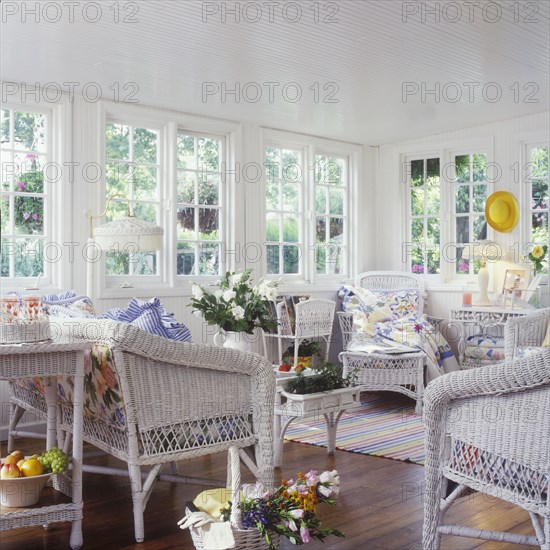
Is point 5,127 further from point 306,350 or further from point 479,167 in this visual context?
point 479,167

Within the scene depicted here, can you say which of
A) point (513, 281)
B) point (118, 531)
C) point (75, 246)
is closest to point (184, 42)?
point (75, 246)

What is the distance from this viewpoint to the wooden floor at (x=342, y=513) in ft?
10.3

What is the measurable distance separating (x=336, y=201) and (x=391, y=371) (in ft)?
7.94

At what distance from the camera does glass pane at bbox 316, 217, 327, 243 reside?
771 centimetres

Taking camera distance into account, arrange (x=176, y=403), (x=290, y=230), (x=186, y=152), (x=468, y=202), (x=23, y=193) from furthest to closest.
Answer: (x=468, y=202), (x=290, y=230), (x=186, y=152), (x=23, y=193), (x=176, y=403)

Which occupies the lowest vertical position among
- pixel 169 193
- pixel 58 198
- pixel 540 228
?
pixel 540 228

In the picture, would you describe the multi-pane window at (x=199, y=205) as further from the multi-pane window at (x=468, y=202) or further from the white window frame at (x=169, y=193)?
the multi-pane window at (x=468, y=202)

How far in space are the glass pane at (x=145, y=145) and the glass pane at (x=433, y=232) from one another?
10.0 feet

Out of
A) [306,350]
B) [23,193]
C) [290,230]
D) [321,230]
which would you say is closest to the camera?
[23,193]

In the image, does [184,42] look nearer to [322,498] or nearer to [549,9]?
[549,9]

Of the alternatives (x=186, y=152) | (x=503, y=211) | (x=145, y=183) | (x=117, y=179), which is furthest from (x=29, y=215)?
(x=503, y=211)

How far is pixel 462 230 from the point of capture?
7562 mm

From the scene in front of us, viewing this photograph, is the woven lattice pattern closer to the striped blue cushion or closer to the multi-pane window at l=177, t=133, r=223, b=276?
the striped blue cushion

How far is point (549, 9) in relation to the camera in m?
4.16
